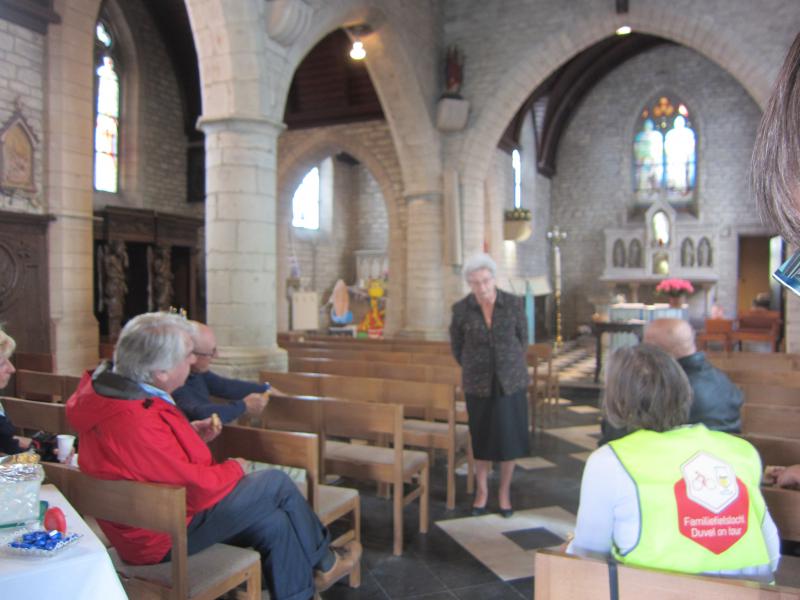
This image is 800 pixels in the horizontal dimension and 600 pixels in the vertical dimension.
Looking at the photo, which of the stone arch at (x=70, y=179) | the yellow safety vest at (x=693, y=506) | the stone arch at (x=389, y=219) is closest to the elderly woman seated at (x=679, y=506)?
the yellow safety vest at (x=693, y=506)

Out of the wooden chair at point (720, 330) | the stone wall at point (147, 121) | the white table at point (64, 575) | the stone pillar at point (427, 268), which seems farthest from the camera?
the wooden chair at point (720, 330)

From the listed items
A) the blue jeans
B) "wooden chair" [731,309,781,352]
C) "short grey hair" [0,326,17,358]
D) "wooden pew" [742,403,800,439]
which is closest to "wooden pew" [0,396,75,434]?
"short grey hair" [0,326,17,358]

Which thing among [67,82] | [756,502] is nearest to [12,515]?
[756,502]

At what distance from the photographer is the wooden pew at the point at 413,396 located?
4262 mm

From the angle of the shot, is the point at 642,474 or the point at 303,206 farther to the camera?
the point at 303,206

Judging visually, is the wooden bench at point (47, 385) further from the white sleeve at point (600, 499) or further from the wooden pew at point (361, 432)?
the white sleeve at point (600, 499)

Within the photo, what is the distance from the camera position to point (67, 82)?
7.82m

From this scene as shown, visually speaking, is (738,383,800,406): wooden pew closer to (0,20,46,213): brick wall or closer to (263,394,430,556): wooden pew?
(263,394,430,556): wooden pew

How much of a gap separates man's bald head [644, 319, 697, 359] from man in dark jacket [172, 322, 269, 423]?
1.99 m

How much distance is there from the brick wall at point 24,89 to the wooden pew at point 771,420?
748 cm

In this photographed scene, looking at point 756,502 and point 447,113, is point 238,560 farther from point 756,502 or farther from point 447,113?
point 447,113

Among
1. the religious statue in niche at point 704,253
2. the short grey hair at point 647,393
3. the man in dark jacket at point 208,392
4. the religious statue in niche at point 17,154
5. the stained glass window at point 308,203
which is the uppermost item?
the stained glass window at point 308,203

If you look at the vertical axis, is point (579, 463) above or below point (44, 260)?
below

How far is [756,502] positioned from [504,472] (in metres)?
2.62
